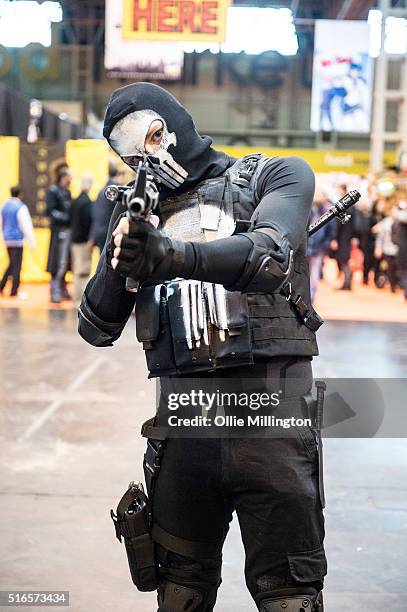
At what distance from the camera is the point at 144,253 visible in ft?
5.63

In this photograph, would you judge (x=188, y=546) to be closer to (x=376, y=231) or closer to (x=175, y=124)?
(x=175, y=124)

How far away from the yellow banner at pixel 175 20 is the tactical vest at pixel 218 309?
9.99 meters

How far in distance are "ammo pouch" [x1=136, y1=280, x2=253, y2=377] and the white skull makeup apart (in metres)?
0.28

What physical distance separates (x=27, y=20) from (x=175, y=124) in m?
25.1

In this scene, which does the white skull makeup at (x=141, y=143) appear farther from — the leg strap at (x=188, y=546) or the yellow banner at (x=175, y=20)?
the yellow banner at (x=175, y=20)

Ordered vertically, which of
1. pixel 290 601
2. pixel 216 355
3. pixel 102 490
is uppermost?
pixel 216 355

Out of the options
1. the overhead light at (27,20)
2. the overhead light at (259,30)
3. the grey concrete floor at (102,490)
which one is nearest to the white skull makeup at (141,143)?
the grey concrete floor at (102,490)

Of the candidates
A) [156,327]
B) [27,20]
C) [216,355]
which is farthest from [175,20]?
[27,20]

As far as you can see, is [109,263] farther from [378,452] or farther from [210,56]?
[210,56]

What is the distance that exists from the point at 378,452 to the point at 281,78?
2749cm

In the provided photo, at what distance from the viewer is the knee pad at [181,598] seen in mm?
2268

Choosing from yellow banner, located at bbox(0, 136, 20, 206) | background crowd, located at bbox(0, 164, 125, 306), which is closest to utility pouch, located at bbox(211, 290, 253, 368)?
background crowd, located at bbox(0, 164, 125, 306)

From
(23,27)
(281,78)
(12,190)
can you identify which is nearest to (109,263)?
(12,190)

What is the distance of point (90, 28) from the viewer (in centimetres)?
3172
